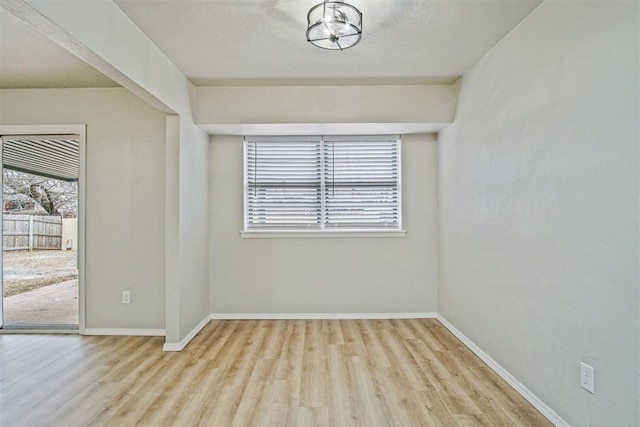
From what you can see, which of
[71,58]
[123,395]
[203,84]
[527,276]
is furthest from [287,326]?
[71,58]

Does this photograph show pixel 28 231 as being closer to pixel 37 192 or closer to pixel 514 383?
pixel 37 192

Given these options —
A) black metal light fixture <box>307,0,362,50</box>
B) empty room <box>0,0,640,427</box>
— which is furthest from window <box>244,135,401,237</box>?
black metal light fixture <box>307,0,362,50</box>

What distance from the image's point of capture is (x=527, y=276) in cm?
234

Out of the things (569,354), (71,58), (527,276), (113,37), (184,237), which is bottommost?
(569,354)

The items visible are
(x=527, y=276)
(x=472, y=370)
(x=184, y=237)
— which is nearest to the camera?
(x=527, y=276)

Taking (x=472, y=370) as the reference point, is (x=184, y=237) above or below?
above

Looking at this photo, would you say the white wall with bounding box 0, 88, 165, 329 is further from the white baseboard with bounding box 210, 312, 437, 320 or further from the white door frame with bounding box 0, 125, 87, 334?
the white baseboard with bounding box 210, 312, 437, 320

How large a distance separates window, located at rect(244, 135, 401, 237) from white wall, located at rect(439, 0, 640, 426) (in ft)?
4.04

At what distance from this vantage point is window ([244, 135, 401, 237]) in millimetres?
4191

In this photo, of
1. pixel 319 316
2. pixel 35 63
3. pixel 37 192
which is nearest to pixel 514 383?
pixel 319 316

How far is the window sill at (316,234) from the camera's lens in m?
4.10

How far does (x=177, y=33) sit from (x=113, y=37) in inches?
19.3

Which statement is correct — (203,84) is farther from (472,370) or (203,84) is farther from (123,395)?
(472,370)

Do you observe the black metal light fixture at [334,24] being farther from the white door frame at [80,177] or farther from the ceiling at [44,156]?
the ceiling at [44,156]
